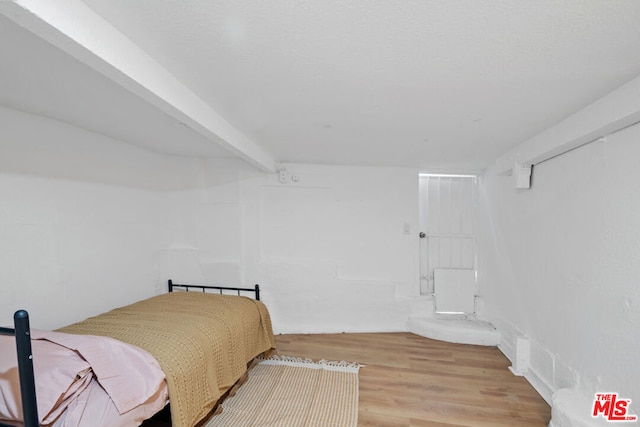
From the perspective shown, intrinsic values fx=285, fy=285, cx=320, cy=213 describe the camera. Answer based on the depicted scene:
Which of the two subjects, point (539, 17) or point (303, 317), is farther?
point (303, 317)

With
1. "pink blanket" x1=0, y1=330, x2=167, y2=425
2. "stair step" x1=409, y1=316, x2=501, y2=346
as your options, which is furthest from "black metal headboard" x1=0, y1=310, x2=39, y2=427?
"stair step" x1=409, y1=316, x2=501, y2=346

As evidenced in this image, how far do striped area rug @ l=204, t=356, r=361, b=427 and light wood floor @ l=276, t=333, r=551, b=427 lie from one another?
5.6 inches

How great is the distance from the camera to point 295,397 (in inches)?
86.7

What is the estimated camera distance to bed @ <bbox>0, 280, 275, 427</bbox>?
3.96ft

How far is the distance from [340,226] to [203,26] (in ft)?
8.98

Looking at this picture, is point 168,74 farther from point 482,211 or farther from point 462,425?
point 482,211

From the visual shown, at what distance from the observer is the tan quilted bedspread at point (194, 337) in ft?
5.42

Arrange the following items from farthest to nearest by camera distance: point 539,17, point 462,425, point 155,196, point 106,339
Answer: point 155,196
point 462,425
point 106,339
point 539,17

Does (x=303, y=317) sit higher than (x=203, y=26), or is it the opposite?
(x=203, y=26)

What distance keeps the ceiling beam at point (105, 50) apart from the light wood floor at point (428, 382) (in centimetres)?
231

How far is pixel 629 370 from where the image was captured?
1.54 m

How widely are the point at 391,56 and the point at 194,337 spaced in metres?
1.99

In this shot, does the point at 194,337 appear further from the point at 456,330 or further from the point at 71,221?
the point at 456,330

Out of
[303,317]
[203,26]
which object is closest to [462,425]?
[303,317]
